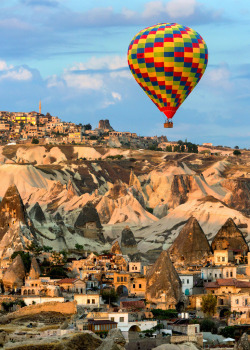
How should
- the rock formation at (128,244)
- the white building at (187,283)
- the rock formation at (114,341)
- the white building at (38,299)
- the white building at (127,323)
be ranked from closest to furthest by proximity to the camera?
1. the rock formation at (114,341)
2. the white building at (127,323)
3. the white building at (38,299)
4. the white building at (187,283)
5. the rock formation at (128,244)

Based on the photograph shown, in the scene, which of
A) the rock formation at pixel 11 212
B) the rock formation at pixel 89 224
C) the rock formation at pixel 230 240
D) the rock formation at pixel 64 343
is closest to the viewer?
the rock formation at pixel 64 343

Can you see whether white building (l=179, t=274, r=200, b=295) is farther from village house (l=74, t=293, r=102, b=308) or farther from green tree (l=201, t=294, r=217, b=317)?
village house (l=74, t=293, r=102, b=308)

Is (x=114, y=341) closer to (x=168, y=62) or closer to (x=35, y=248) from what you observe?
(x=168, y=62)

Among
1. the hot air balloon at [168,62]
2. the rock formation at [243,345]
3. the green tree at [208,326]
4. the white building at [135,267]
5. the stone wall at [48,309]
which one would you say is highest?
the hot air balloon at [168,62]

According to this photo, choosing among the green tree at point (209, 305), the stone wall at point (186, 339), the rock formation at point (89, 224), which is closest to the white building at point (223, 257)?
the green tree at point (209, 305)

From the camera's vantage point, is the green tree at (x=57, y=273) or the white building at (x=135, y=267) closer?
the green tree at (x=57, y=273)

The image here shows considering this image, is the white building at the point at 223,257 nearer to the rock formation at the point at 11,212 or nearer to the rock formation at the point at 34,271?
the rock formation at the point at 34,271

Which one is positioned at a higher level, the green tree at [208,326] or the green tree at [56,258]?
the green tree at [56,258]
